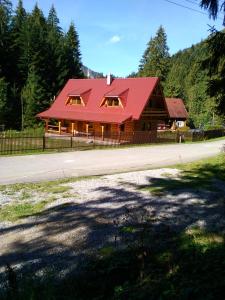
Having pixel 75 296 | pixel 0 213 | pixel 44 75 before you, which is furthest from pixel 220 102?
pixel 44 75

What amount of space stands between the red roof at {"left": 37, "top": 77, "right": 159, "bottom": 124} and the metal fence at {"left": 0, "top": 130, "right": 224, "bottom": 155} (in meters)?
2.44

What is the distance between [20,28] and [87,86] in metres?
25.9

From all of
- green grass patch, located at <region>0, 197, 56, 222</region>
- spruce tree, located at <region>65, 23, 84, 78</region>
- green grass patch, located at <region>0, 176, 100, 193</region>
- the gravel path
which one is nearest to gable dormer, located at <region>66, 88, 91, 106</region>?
spruce tree, located at <region>65, 23, 84, 78</region>

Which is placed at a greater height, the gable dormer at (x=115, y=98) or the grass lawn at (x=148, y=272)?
the gable dormer at (x=115, y=98)

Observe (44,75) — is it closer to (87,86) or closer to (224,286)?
(87,86)

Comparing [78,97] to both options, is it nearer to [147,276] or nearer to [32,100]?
[32,100]

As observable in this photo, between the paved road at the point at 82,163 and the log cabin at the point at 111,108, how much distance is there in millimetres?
9203

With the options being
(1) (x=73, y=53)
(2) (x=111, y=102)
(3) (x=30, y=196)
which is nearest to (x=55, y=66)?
(1) (x=73, y=53)

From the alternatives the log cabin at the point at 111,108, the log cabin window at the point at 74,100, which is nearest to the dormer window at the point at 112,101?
the log cabin at the point at 111,108

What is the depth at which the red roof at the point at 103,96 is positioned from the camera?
38438 mm

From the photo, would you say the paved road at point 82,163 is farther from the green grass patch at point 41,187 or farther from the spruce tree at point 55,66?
the spruce tree at point 55,66

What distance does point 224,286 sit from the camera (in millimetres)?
4828

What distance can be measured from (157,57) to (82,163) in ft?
190

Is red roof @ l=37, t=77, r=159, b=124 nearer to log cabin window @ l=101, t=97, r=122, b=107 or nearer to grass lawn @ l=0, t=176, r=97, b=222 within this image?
log cabin window @ l=101, t=97, r=122, b=107
